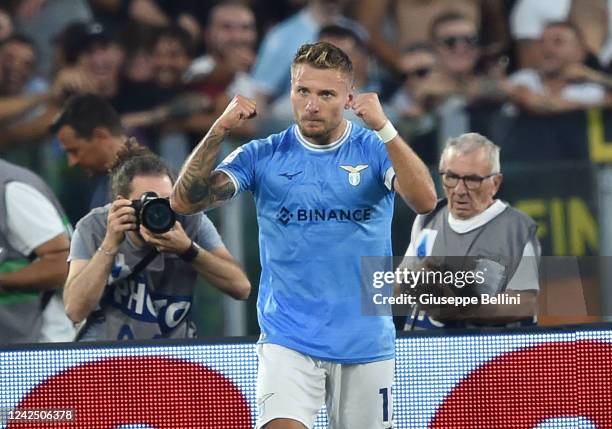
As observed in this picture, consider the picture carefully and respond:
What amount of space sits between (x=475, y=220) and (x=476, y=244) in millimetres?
150

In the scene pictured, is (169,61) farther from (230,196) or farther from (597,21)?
(230,196)

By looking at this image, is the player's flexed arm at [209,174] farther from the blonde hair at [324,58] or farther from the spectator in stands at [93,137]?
the spectator in stands at [93,137]

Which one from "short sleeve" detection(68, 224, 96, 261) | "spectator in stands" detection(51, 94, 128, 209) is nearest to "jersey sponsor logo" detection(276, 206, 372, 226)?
"short sleeve" detection(68, 224, 96, 261)

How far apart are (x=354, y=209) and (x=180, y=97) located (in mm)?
4365

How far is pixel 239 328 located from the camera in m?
8.41

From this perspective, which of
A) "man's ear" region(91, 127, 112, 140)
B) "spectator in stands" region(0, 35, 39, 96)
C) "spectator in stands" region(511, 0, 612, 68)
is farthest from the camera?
"spectator in stands" region(511, 0, 612, 68)

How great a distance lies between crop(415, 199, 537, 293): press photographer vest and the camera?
19.6 ft

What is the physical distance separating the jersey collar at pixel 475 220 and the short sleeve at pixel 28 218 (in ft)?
6.39

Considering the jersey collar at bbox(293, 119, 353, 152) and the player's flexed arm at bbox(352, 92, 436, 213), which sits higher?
the jersey collar at bbox(293, 119, 353, 152)

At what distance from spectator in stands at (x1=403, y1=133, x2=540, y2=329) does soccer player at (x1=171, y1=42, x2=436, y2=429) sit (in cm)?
73

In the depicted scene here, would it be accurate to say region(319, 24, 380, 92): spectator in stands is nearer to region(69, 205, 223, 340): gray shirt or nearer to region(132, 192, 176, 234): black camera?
region(69, 205, 223, 340): gray shirt

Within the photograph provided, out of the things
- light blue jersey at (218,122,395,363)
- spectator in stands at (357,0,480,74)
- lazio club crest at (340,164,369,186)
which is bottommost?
light blue jersey at (218,122,395,363)

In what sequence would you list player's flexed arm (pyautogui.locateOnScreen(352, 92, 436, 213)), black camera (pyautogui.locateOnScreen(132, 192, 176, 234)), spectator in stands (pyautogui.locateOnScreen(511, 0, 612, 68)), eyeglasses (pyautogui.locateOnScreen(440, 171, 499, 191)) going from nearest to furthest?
player's flexed arm (pyautogui.locateOnScreen(352, 92, 436, 213)) < black camera (pyautogui.locateOnScreen(132, 192, 176, 234)) < eyeglasses (pyautogui.locateOnScreen(440, 171, 499, 191)) < spectator in stands (pyautogui.locateOnScreen(511, 0, 612, 68))

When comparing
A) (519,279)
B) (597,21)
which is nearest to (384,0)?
(597,21)
